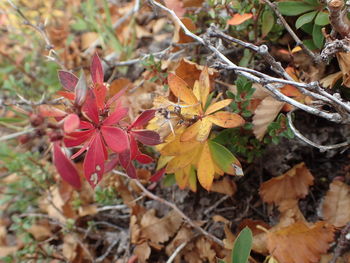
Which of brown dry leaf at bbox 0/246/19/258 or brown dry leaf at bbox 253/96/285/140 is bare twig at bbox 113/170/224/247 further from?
brown dry leaf at bbox 0/246/19/258

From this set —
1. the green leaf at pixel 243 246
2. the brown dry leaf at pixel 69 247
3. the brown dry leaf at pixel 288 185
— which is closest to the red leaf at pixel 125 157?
the green leaf at pixel 243 246

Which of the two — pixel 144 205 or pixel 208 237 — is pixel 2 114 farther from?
pixel 208 237

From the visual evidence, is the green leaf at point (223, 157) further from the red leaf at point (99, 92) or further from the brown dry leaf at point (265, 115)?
the red leaf at point (99, 92)

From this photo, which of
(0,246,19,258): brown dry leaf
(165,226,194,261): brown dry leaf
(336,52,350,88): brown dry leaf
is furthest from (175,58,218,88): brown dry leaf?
(0,246,19,258): brown dry leaf

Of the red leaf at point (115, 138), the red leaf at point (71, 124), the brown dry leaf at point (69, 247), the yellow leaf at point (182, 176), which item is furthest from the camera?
the brown dry leaf at point (69, 247)

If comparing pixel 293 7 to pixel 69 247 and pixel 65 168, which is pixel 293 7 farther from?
pixel 69 247

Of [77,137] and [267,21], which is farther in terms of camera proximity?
[267,21]

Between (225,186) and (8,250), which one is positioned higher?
(225,186)

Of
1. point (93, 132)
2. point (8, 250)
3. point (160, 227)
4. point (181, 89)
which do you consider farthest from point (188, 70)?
point (8, 250)
